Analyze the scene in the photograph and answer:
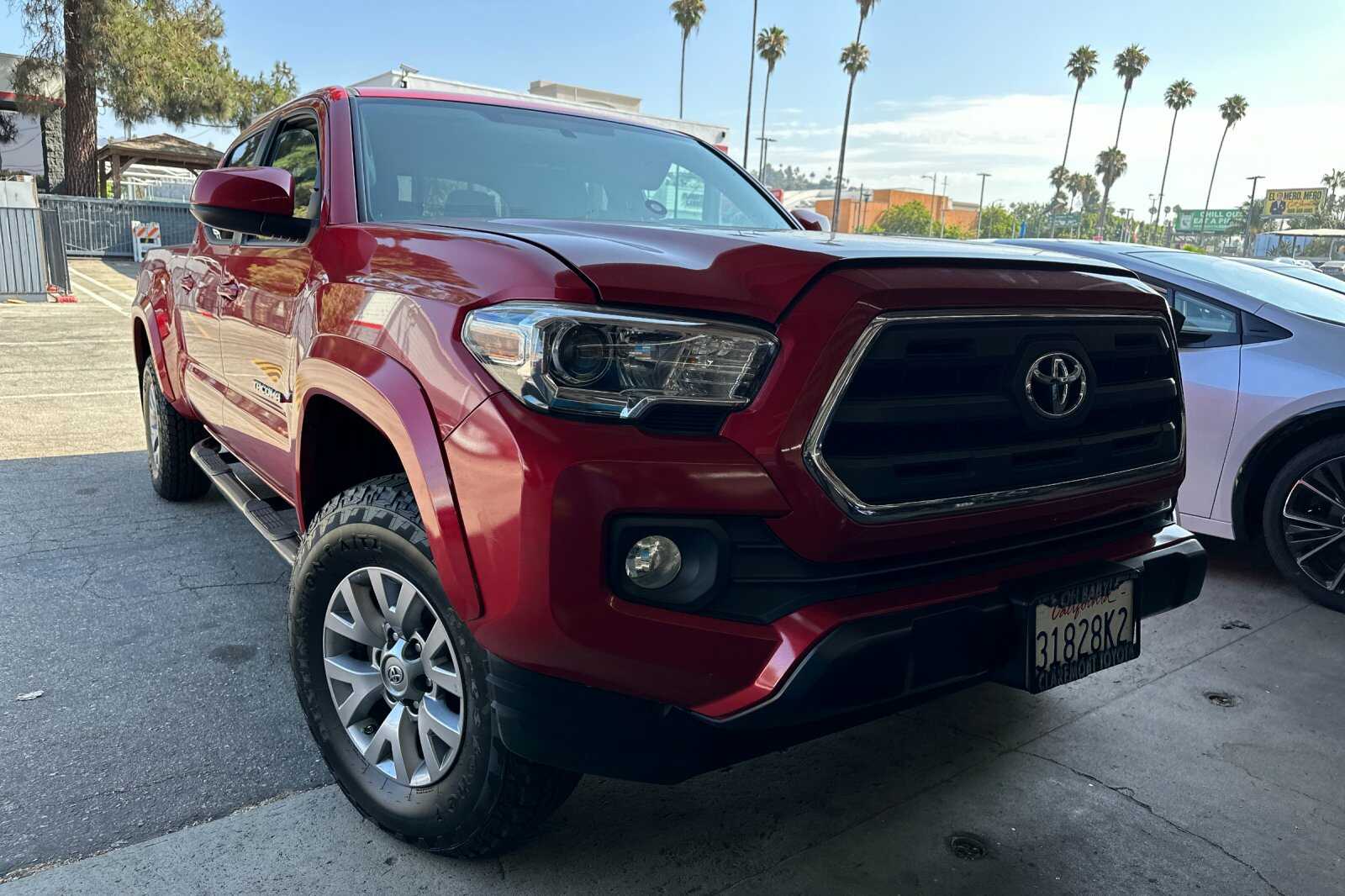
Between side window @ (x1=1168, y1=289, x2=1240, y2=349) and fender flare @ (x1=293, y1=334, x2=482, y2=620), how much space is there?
3.74 metres

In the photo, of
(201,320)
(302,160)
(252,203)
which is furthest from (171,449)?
(252,203)

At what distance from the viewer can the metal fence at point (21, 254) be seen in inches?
596

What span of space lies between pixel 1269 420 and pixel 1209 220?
93622mm

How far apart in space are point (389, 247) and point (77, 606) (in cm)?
231

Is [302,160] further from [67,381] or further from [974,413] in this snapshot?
[67,381]

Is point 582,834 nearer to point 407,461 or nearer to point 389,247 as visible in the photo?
point 407,461

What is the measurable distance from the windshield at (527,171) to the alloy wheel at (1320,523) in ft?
8.47

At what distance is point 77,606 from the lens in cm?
368

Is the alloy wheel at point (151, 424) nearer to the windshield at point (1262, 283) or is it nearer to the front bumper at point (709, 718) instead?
the front bumper at point (709, 718)

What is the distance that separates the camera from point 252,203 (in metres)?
2.75

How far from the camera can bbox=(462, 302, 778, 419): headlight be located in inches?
69.7

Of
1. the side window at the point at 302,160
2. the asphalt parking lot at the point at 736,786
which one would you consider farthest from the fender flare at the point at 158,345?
the side window at the point at 302,160

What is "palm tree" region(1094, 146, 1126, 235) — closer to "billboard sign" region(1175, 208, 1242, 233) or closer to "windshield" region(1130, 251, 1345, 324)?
"billboard sign" region(1175, 208, 1242, 233)

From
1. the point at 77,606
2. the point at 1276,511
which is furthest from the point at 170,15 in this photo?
the point at 1276,511
